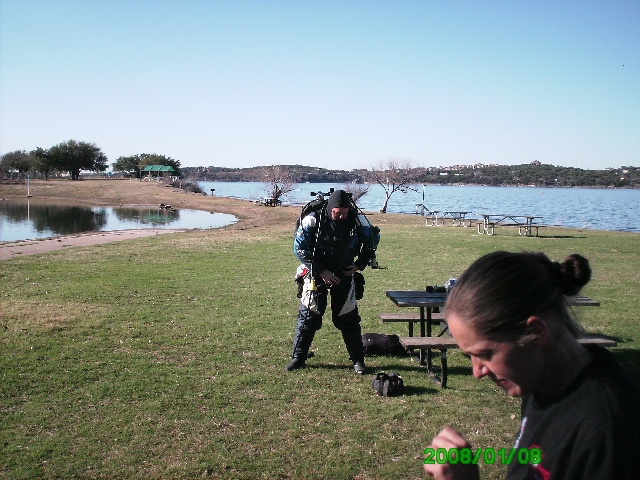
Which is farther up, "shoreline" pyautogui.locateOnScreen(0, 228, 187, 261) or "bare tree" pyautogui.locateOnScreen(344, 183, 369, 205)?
"bare tree" pyautogui.locateOnScreen(344, 183, 369, 205)

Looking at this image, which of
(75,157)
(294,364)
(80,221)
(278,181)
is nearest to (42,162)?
(75,157)

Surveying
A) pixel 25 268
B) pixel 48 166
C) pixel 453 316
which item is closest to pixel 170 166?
pixel 48 166

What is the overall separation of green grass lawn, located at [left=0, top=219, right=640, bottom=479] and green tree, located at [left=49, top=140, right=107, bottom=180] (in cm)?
8834

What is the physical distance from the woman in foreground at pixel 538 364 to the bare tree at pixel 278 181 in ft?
177

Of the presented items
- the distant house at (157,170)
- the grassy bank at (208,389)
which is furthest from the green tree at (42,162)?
the grassy bank at (208,389)

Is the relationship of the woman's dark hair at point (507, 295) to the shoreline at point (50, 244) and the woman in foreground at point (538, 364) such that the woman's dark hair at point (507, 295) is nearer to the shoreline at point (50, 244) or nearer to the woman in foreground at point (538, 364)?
the woman in foreground at point (538, 364)

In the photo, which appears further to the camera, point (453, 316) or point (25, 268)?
point (25, 268)

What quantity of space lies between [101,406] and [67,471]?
1292mm

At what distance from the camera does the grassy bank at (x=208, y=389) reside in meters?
4.65

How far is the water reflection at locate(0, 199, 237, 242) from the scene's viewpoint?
30275 mm

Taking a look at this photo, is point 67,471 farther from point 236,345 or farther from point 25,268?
point 25,268

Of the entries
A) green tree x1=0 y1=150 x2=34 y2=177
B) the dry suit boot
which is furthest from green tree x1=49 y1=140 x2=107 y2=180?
the dry suit boot

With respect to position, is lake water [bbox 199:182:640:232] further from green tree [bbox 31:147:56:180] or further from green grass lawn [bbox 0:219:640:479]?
green tree [bbox 31:147:56:180]

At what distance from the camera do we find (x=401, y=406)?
5773 mm
